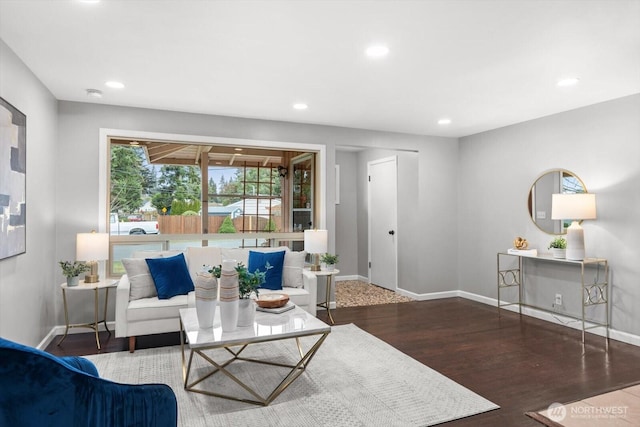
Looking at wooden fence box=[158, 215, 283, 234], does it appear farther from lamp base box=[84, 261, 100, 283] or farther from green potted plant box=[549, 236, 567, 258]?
green potted plant box=[549, 236, 567, 258]

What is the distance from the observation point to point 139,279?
388 cm

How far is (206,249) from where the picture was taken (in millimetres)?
4449

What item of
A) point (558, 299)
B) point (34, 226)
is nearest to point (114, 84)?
point (34, 226)

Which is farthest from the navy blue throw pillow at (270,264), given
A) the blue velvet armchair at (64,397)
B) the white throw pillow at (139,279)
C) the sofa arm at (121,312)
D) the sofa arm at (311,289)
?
the blue velvet armchair at (64,397)

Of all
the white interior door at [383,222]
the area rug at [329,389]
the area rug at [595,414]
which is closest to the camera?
the area rug at [595,414]

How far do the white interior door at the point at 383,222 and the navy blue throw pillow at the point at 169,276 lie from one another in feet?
11.8

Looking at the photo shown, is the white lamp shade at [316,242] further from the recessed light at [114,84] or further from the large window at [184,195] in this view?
the recessed light at [114,84]

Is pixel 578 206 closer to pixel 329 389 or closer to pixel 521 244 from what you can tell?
pixel 521 244

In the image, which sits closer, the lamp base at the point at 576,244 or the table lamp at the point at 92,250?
the table lamp at the point at 92,250

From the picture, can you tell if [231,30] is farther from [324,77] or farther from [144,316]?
[144,316]

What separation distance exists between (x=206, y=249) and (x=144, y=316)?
40.8 inches

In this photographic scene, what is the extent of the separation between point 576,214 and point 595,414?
11.3 ft

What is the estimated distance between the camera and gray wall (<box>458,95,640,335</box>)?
399 centimetres

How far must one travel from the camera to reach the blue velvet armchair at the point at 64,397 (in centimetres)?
129
